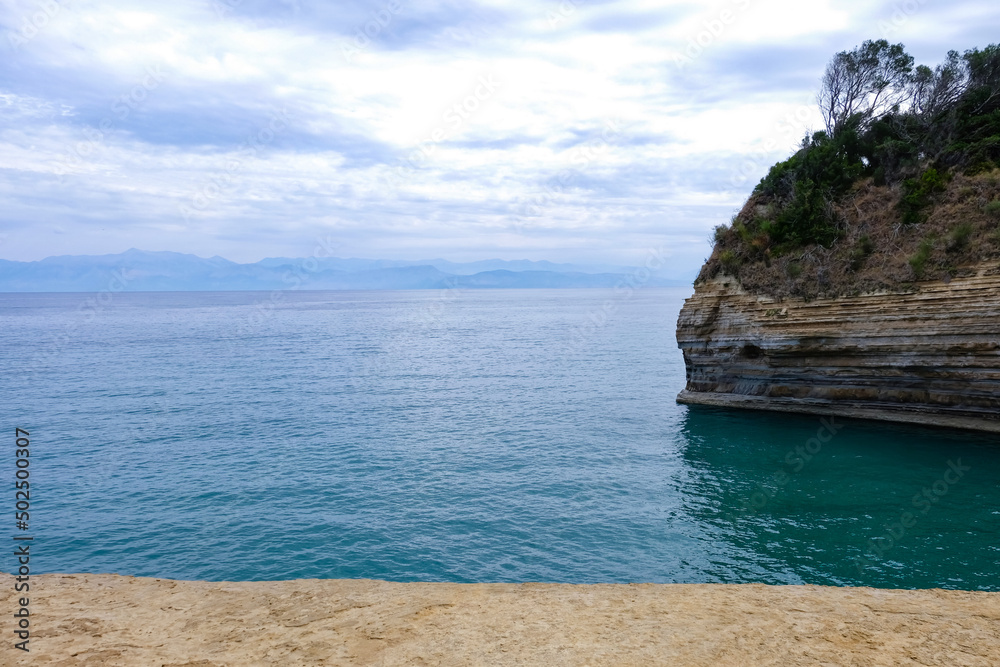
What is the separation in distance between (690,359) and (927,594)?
Result: 2610 cm

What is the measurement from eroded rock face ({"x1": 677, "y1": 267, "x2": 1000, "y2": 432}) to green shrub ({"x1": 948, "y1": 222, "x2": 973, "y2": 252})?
1.74m

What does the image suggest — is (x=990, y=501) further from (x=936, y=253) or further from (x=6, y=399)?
(x=6, y=399)

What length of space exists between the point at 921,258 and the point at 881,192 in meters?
7.39

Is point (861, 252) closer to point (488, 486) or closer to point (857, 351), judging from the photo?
point (857, 351)

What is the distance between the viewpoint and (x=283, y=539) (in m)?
18.9

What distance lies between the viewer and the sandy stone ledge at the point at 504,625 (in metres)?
9.36

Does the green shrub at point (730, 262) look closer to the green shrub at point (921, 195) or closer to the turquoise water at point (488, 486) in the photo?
the green shrub at point (921, 195)

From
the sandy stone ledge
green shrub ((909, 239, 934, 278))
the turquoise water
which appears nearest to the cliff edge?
green shrub ((909, 239, 934, 278))

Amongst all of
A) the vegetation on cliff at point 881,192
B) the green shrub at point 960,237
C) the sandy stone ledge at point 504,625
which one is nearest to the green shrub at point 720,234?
the vegetation on cliff at point 881,192

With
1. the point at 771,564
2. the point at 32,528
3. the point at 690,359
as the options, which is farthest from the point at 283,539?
the point at 690,359

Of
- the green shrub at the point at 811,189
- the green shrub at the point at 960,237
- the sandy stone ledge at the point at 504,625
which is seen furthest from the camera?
the green shrub at the point at 811,189

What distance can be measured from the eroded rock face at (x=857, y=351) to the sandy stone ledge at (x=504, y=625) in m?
18.6

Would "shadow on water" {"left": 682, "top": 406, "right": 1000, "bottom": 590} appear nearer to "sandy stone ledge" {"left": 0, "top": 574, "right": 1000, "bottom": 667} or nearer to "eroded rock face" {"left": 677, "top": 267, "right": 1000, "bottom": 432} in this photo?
"eroded rock face" {"left": 677, "top": 267, "right": 1000, "bottom": 432}

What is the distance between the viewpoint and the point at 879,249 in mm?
30656
